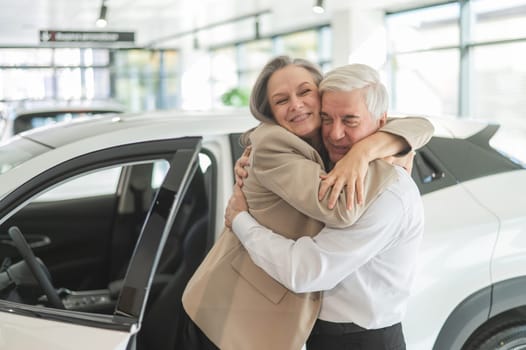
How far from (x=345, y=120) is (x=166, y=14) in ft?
39.8

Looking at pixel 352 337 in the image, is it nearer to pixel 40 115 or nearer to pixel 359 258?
pixel 359 258

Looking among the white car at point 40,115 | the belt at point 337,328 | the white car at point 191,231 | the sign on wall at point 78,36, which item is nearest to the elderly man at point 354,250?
the belt at point 337,328

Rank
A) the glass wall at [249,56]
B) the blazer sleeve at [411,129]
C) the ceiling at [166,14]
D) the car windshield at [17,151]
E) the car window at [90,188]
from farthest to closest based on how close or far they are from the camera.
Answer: the glass wall at [249,56], the ceiling at [166,14], the car window at [90,188], the car windshield at [17,151], the blazer sleeve at [411,129]

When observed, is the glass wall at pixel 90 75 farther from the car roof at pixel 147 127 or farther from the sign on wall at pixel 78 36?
the car roof at pixel 147 127

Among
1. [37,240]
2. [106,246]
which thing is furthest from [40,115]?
[106,246]

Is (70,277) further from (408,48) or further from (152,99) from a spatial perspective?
(152,99)

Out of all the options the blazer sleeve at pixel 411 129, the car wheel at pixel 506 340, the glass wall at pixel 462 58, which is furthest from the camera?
the glass wall at pixel 462 58

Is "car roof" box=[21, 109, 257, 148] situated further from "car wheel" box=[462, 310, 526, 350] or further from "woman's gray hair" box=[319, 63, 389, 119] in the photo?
"car wheel" box=[462, 310, 526, 350]

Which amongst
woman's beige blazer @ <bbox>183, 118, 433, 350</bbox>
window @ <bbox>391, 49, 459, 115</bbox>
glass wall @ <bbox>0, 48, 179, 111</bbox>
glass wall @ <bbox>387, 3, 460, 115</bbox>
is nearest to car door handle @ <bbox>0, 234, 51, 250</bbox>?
woman's beige blazer @ <bbox>183, 118, 433, 350</bbox>

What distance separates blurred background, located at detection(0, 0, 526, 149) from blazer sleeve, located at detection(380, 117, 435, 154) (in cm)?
464

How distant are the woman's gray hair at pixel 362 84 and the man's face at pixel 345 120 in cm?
1

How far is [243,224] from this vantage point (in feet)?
6.11

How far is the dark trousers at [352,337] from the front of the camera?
1868 millimetres

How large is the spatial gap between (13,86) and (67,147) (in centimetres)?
1754
